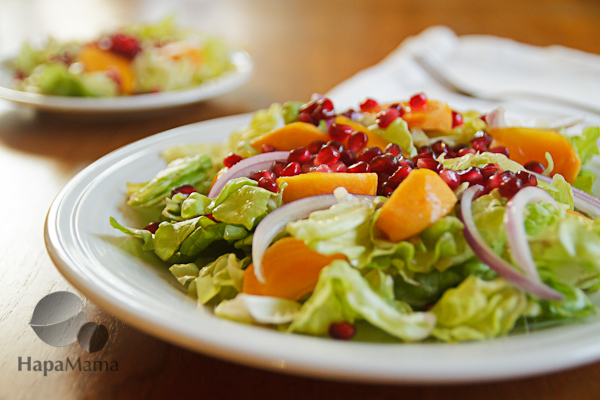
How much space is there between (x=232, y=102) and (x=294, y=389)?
220 centimetres

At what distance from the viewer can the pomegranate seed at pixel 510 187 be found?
3.37ft

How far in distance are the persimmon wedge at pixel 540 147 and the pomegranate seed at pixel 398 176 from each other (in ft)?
1.62

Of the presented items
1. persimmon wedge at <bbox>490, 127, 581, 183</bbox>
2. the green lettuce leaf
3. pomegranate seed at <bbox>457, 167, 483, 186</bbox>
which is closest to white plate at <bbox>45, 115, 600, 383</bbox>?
the green lettuce leaf

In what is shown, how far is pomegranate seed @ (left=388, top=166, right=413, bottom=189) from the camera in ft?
3.74

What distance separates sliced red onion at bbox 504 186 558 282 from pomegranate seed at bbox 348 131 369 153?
0.51 metres

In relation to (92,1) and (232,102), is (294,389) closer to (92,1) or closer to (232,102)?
(232,102)

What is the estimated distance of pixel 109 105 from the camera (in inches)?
89.4

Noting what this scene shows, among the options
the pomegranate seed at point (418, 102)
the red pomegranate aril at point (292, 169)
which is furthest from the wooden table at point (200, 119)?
the pomegranate seed at point (418, 102)

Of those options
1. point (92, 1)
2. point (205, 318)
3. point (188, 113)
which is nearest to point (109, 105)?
point (188, 113)

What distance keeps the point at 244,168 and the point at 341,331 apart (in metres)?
0.61

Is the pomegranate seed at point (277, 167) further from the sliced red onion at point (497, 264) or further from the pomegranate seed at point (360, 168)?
the sliced red onion at point (497, 264)

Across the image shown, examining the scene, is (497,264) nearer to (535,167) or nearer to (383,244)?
(383,244)

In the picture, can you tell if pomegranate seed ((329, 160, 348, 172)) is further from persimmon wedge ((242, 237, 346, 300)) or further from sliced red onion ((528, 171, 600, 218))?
sliced red onion ((528, 171, 600, 218))

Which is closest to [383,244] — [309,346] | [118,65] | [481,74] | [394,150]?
[309,346]
